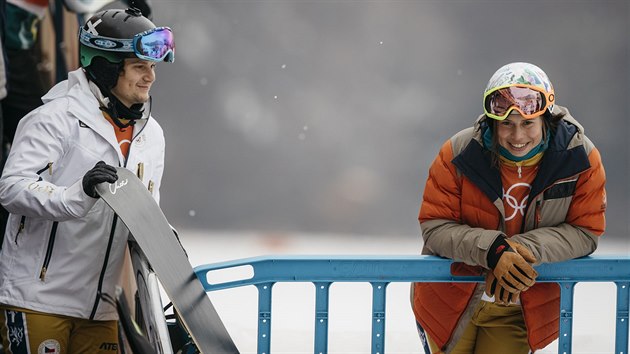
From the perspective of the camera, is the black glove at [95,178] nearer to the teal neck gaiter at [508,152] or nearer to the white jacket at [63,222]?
the white jacket at [63,222]

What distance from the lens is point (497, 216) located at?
313cm

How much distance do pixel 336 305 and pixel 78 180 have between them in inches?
120

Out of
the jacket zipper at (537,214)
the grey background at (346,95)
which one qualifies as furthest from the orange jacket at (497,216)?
the grey background at (346,95)

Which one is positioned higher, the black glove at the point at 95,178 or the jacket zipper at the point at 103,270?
the black glove at the point at 95,178

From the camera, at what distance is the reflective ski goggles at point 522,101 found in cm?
300

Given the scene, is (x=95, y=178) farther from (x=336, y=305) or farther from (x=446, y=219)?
(x=336, y=305)

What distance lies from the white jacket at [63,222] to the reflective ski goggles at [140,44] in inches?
4.6

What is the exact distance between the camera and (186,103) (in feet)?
26.2

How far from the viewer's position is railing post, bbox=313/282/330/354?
2.94 meters

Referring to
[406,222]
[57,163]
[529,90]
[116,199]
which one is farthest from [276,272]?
[406,222]

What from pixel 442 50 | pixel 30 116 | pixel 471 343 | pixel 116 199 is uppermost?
pixel 442 50

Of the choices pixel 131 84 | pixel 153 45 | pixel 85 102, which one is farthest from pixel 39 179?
pixel 153 45

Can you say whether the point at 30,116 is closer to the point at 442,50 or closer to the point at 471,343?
the point at 471,343

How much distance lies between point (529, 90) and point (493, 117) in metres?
0.13
